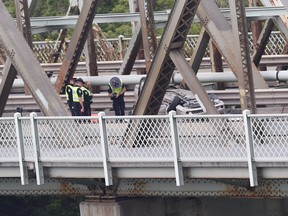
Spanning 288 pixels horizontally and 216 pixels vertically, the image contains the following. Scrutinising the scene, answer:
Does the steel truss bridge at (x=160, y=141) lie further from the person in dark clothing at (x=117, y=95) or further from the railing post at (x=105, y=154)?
the person in dark clothing at (x=117, y=95)

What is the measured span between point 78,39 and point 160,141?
715 centimetres

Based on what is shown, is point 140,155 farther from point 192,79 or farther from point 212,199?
point 212,199

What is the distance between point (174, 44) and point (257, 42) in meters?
12.9

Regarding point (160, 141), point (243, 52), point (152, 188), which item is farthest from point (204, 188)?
point (243, 52)

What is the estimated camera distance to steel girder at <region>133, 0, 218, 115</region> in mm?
25688

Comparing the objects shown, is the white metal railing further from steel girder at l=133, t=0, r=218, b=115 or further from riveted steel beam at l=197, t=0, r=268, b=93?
riveted steel beam at l=197, t=0, r=268, b=93

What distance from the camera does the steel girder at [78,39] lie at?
30.3m

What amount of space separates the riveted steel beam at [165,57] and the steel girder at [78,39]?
451 centimetres

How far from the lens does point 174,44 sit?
1022 inches

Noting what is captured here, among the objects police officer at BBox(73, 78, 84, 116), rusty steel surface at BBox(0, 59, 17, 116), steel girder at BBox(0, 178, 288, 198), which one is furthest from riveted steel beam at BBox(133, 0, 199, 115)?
rusty steel surface at BBox(0, 59, 17, 116)

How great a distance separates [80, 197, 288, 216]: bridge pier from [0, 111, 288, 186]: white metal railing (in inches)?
48.4

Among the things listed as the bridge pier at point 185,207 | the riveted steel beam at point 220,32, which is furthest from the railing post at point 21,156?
the riveted steel beam at point 220,32

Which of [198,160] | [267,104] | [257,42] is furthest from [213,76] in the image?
[198,160]

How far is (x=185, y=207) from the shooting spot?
90.9 feet
